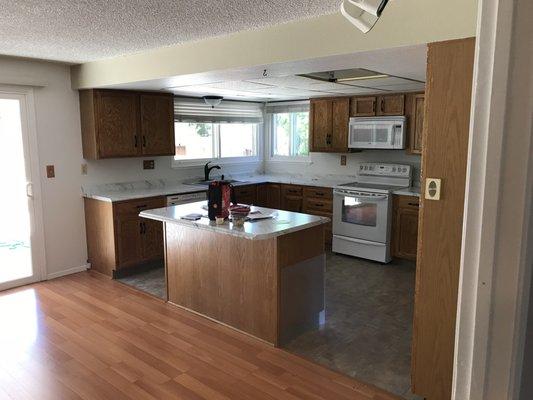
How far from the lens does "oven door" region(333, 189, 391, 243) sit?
5.04m

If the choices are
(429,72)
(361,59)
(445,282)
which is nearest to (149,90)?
(361,59)

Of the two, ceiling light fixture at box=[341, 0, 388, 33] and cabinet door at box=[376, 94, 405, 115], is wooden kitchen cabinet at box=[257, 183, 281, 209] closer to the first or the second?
cabinet door at box=[376, 94, 405, 115]

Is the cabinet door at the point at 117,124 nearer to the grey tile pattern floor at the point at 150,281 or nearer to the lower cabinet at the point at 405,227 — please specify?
the grey tile pattern floor at the point at 150,281

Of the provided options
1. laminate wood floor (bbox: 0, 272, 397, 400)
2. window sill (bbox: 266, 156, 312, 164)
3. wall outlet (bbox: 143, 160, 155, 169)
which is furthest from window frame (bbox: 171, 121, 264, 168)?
laminate wood floor (bbox: 0, 272, 397, 400)

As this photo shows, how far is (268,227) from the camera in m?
3.15

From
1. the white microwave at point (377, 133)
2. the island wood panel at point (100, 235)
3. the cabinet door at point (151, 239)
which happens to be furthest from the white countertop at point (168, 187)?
the white microwave at point (377, 133)

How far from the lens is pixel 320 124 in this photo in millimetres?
6035

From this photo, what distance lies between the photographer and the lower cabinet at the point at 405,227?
494 cm


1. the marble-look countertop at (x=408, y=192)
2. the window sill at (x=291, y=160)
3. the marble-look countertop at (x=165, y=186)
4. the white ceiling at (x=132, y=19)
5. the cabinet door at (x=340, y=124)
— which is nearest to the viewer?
the white ceiling at (x=132, y=19)

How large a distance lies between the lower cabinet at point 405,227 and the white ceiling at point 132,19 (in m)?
2.93

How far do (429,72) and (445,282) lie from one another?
1.08 metres

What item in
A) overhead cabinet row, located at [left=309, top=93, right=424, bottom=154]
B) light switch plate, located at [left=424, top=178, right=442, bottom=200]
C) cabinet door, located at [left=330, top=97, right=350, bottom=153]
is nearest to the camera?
light switch plate, located at [left=424, top=178, right=442, bottom=200]

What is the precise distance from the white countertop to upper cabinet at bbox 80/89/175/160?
A: 1.39 feet

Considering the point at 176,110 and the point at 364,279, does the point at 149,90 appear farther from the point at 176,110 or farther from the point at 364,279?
the point at 364,279
